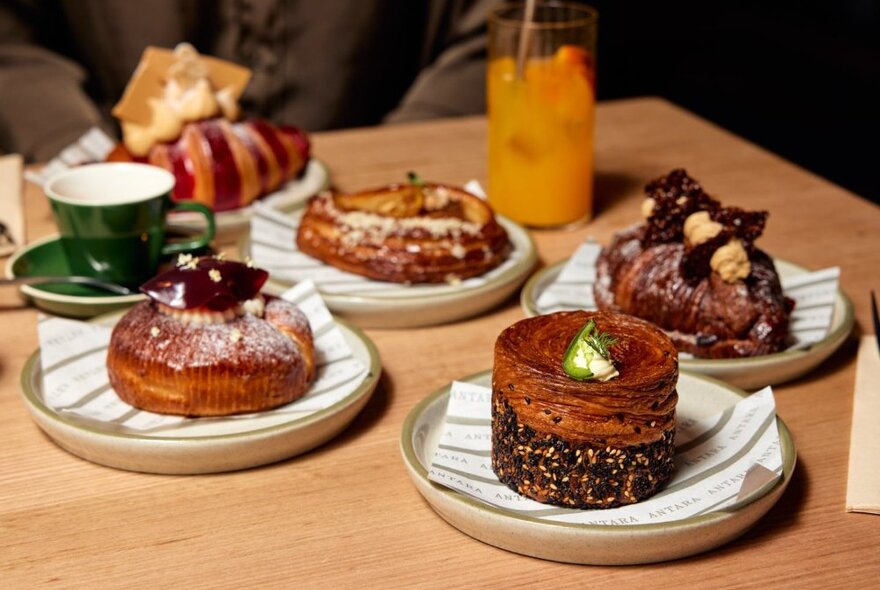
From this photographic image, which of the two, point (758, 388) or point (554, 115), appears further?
point (554, 115)

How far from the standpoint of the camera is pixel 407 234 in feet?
4.72

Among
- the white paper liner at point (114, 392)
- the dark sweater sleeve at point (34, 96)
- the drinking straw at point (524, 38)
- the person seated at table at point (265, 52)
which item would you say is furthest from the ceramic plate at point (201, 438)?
the person seated at table at point (265, 52)

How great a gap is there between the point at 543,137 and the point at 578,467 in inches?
32.5

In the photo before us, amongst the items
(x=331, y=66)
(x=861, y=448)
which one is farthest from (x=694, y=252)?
(x=331, y=66)

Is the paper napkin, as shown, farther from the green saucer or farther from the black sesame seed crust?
the green saucer

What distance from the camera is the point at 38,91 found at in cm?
253

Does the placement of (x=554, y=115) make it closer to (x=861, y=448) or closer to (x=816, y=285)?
(x=816, y=285)

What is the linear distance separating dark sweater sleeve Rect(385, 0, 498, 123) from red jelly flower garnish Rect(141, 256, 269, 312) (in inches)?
64.0

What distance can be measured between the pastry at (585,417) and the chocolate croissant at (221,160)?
0.87 m

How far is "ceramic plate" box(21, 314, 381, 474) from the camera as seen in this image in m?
0.98

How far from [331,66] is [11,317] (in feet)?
5.31

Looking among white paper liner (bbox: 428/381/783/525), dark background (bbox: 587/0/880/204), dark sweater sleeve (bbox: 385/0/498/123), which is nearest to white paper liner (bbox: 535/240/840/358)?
white paper liner (bbox: 428/381/783/525)

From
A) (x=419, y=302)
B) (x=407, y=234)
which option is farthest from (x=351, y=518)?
(x=407, y=234)

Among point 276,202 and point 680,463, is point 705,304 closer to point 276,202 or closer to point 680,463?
point 680,463
